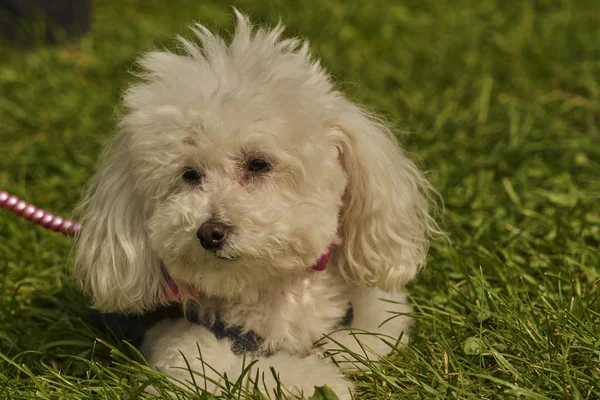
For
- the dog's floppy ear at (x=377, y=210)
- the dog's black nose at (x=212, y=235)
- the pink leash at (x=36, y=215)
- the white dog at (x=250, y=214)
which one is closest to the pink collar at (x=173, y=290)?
the white dog at (x=250, y=214)

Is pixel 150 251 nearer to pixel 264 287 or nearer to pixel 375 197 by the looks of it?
pixel 264 287

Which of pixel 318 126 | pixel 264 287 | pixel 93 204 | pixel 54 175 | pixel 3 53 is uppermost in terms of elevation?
pixel 318 126

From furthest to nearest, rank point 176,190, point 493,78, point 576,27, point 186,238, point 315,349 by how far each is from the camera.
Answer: point 576,27
point 493,78
point 315,349
point 176,190
point 186,238

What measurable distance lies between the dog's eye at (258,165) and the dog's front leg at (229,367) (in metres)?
0.58

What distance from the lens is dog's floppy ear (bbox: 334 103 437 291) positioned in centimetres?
267

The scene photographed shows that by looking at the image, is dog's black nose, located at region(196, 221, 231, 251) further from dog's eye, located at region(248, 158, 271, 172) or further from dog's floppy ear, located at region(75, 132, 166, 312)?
dog's floppy ear, located at region(75, 132, 166, 312)

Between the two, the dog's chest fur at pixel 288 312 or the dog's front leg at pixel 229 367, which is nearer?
the dog's front leg at pixel 229 367

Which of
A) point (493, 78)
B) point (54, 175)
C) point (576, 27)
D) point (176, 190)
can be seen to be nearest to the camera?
point (176, 190)

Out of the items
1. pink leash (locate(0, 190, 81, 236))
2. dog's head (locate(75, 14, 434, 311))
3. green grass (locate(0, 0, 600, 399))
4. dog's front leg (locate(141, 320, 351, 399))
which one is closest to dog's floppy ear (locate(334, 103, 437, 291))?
dog's head (locate(75, 14, 434, 311))

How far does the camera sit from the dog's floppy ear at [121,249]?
8.67 ft

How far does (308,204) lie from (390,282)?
476 mm

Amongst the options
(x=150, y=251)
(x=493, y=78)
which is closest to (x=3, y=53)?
(x=493, y=78)

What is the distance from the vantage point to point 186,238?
7.84 ft

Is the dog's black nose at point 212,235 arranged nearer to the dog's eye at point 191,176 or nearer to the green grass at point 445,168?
the dog's eye at point 191,176
